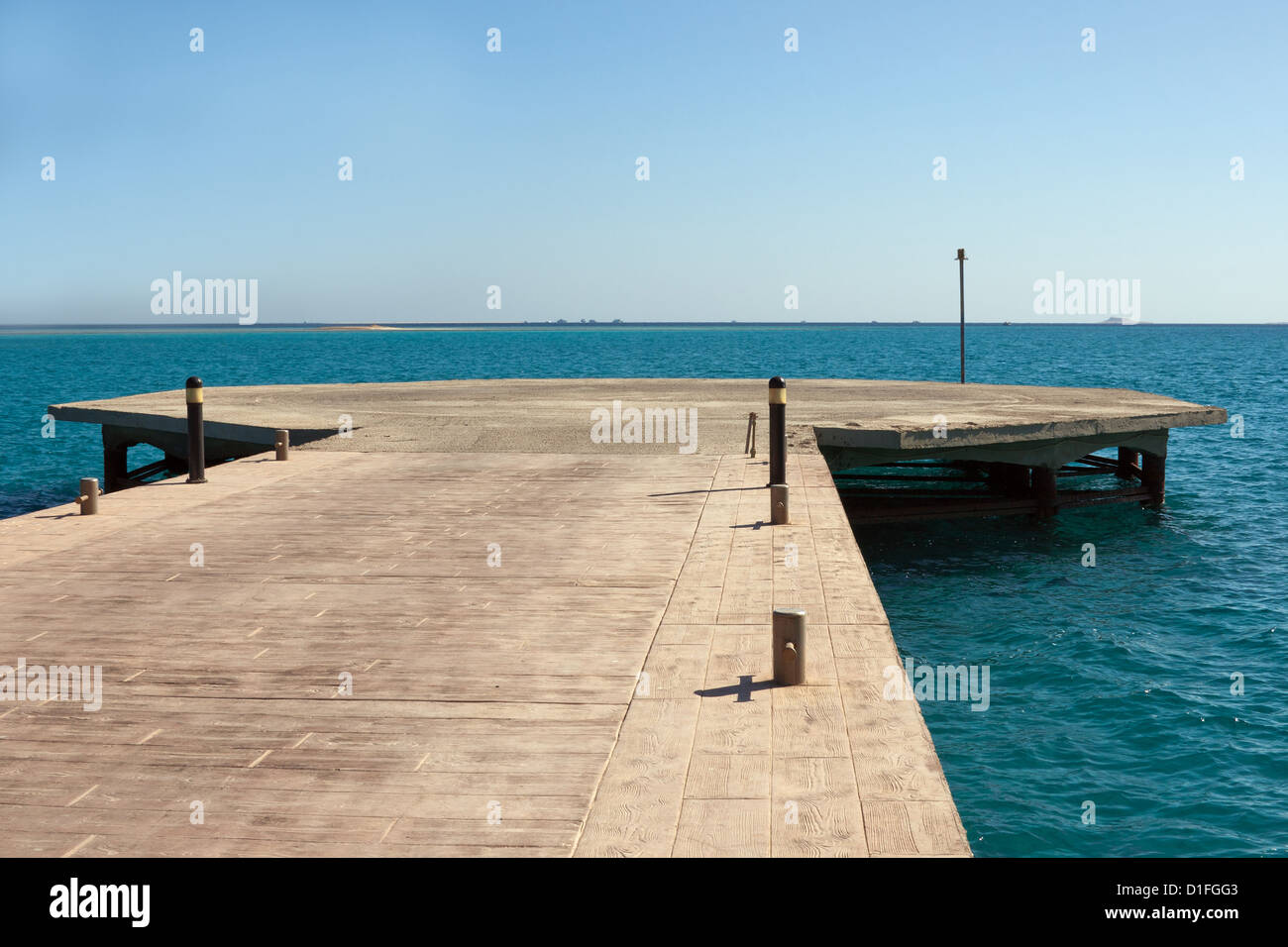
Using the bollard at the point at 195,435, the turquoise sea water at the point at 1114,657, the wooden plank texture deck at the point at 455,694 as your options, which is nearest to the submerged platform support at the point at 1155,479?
the turquoise sea water at the point at 1114,657

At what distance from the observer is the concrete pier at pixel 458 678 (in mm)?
4578

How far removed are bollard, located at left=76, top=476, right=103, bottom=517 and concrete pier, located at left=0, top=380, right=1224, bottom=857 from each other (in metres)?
0.16

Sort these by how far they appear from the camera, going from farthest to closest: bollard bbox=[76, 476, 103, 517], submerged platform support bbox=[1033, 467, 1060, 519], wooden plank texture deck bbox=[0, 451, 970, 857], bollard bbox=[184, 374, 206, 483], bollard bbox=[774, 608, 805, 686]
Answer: submerged platform support bbox=[1033, 467, 1060, 519]
bollard bbox=[184, 374, 206, 483]
bollard bbox=[76, 476, 103, 517]
bollard bbox=[774, 608, 805, 686]
wooden plank texture deck bbox=[0, 451, 970, 857]

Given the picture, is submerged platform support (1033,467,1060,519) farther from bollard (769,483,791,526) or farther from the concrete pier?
bollard (769,483,791,526)

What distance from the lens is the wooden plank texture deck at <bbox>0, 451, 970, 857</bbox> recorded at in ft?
14.9

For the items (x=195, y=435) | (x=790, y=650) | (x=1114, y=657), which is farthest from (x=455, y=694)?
(x=1114, y=657)

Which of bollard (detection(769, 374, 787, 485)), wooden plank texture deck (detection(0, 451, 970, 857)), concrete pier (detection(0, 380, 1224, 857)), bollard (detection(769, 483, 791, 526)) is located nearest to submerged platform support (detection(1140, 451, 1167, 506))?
concrete pier (detection(0, 380, 1224, 857))

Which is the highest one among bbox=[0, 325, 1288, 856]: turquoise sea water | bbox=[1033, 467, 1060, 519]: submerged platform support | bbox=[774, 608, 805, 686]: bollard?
bbox=[774, 608, 805, 686]: bollard

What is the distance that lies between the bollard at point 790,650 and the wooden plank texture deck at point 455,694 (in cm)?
10

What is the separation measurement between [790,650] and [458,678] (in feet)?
6.29

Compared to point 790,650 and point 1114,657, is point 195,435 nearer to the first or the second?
point 790,650

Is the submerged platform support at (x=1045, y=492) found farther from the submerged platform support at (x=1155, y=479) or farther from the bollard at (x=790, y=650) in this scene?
the bollard at (x=790, y=650)

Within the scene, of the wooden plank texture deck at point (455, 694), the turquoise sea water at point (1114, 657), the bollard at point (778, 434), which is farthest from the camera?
the bollard at point (778, 434)
